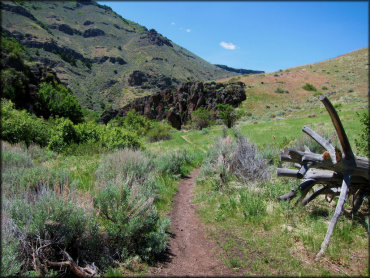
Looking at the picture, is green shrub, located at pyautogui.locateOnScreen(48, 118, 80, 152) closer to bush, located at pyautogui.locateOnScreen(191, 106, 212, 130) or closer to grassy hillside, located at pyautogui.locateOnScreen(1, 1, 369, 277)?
grassy hillside, located at pyautogui.locateOnScreen(1, 1, 369, 277)

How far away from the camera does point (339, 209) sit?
332cm

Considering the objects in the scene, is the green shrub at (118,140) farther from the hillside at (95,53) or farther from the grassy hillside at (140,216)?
the hillside at (95,53)

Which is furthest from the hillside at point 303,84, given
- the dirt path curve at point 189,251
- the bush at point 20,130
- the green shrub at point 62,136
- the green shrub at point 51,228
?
the green shrub at point 51,228

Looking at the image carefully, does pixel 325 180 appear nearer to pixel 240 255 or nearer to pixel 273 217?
pixel 273 217

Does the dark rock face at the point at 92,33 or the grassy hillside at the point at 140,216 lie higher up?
the dark rock face at the point at 92,33

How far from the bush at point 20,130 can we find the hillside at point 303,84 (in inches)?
1234

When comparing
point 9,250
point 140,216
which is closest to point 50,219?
point 9,250

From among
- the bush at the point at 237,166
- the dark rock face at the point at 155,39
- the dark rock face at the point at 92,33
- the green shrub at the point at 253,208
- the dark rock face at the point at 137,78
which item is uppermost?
the dark rock face at the point at 155,39

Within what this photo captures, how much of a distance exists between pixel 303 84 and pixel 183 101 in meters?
27.9

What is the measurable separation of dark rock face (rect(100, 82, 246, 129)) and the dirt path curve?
1533 inches

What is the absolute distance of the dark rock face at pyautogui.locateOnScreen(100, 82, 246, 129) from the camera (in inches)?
1792

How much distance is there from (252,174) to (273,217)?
2552mm

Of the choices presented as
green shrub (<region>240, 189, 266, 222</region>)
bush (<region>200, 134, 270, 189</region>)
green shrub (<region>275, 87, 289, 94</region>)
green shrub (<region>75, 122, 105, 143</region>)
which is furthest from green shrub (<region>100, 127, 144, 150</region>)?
green shrub (<region>275, 87, 289, 94</region>)

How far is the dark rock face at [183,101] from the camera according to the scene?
45509mm
